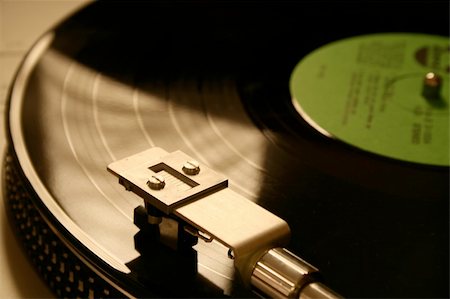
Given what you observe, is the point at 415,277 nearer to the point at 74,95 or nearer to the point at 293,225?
the point at 293,225

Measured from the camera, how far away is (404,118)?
91cm

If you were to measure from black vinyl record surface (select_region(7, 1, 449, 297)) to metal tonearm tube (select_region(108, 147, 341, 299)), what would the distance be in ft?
0.23

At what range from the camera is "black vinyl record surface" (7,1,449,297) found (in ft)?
2.06

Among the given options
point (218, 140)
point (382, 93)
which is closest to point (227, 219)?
point (218, 140)

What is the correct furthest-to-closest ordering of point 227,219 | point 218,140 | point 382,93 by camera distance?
point 382,93, point 218,140, point 227,219

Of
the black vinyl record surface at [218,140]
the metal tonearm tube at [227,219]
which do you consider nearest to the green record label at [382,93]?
the black vinyl record surface at [218,140]

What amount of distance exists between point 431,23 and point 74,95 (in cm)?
54

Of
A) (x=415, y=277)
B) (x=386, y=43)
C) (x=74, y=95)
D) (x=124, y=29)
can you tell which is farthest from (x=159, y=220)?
(x=386, y=43)

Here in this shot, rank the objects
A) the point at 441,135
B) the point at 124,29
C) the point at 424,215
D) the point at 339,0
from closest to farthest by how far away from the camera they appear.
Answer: the point at 424,215, the point at 441,135, the point at 124,29, the point at 339,0

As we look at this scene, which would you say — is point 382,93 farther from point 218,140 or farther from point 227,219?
point 227,219

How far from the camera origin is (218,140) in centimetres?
81

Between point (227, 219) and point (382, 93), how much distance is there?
0.49 metres

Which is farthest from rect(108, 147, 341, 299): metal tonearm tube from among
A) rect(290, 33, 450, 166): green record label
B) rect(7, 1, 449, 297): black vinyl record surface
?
rect(290, 33, 450, 166): green record label

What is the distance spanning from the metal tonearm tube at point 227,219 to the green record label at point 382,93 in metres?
0.32
